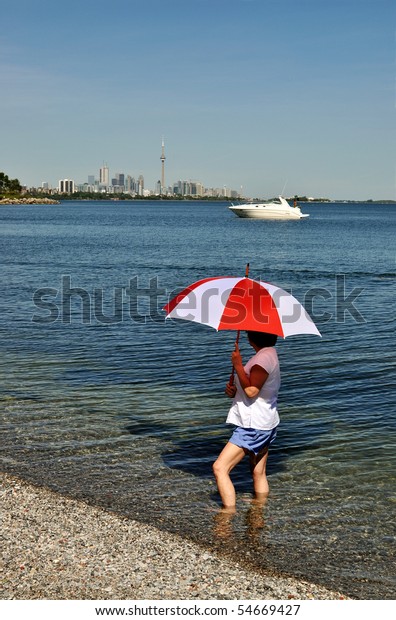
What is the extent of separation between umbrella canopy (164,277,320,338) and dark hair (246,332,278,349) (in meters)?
0.18

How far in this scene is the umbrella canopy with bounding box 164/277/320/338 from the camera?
7438mm

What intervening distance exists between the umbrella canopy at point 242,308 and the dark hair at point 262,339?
0.18 metres

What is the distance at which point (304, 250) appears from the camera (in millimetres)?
61938

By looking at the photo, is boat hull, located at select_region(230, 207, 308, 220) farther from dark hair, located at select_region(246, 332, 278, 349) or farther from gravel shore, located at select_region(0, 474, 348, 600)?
gravel shore, located at select_region(0, 474, 348, 600)

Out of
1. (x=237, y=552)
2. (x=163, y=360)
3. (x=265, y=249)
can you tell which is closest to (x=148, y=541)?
(x=237, y=552)

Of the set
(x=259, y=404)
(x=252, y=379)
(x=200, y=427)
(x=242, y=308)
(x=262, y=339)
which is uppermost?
(x=242, y=308)

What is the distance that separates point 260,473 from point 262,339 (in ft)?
6.03

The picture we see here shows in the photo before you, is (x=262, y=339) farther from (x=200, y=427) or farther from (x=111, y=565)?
(x=200, y=427)

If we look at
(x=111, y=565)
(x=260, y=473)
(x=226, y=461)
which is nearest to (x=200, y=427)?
(x=260, y=473)

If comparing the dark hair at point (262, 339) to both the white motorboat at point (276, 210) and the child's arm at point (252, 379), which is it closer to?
the child's arm at point (252, 379)

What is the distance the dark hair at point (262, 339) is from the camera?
761 cm

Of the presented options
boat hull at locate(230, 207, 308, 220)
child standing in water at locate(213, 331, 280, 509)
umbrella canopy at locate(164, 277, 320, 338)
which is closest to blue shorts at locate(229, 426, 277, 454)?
child standing in water at locate(213, 331, 280, 509)

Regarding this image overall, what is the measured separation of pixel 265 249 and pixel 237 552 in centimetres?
5579

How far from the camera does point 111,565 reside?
6648 mm
